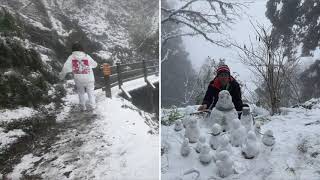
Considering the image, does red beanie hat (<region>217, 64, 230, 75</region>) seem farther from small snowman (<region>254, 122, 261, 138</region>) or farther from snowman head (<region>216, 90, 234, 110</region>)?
small snowman (<region>254, 122, 261, 138</region>)

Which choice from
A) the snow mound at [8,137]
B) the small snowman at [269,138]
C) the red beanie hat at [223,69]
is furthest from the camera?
the red beanie hat at [223,69]

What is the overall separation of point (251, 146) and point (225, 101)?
1.10ft

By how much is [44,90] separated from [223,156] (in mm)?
1193

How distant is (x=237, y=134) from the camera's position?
8.39 ft

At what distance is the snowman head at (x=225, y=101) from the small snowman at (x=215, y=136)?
0.15 metres

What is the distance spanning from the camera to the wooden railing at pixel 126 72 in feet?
9.13

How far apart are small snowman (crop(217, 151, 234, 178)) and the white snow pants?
2.98 feet

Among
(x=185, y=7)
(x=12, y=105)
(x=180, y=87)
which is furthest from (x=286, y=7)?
(x=12, y=105)

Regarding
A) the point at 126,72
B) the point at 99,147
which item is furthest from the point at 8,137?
the point at 126,72

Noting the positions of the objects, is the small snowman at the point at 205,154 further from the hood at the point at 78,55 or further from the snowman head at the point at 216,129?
the hood at the point at 78,55

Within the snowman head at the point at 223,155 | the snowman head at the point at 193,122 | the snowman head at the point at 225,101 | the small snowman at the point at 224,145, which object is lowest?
the snowman head at the point at 223,155

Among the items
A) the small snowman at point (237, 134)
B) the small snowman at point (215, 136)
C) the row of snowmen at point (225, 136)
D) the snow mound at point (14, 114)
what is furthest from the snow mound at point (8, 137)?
the small snowman at point (237, 134)

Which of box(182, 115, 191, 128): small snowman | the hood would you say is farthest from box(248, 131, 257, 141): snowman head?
the hood

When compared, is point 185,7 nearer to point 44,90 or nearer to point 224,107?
point 224,107
